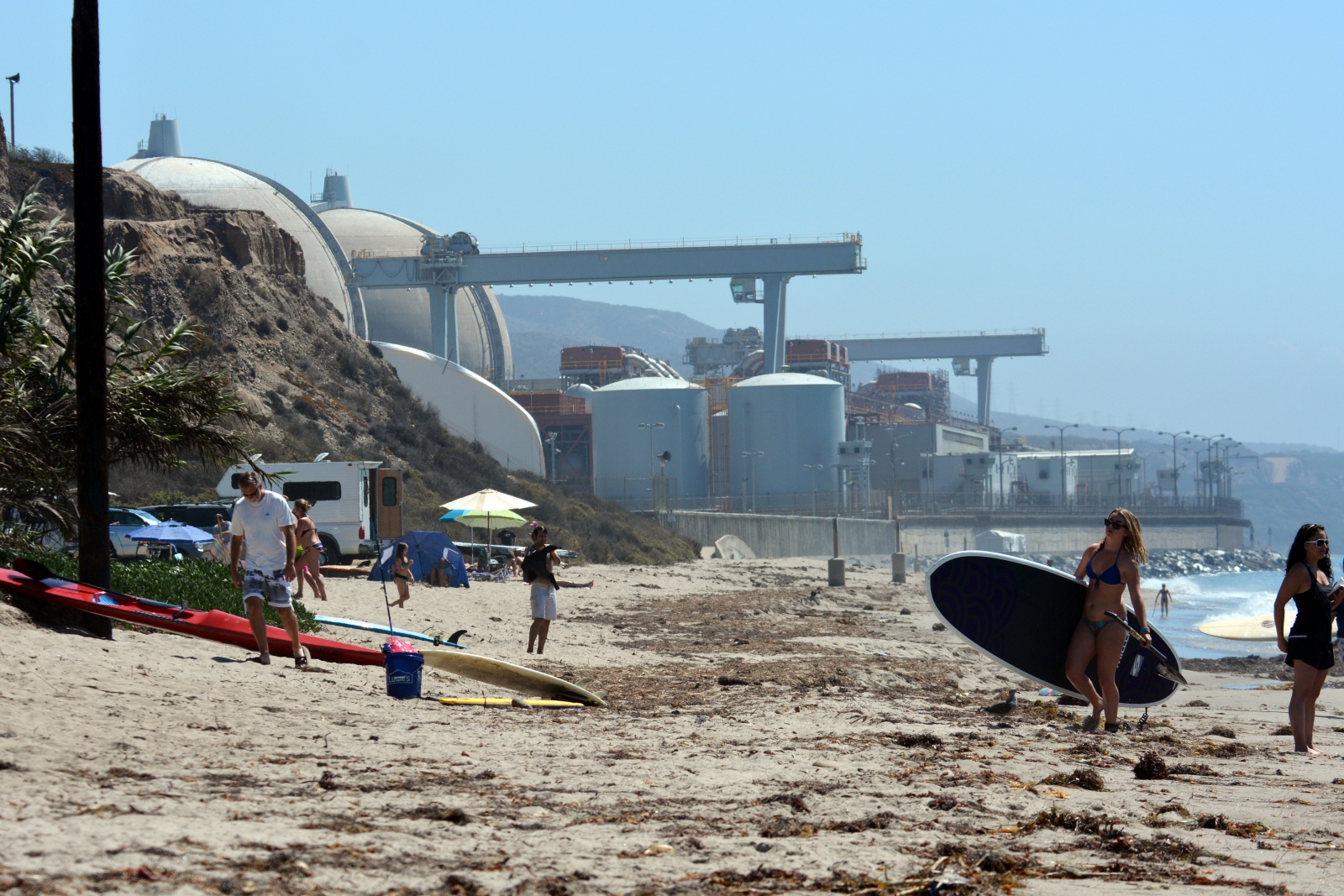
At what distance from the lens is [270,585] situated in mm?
9109

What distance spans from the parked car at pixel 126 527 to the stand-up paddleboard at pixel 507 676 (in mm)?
13727

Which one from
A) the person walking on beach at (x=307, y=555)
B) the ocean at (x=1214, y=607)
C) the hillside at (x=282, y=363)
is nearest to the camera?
the person walking on beach at (x=307, y=555)

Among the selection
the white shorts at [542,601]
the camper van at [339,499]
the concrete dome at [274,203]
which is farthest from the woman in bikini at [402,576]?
the concrete dome at [274,203]

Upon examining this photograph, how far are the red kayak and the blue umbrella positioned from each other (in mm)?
9396

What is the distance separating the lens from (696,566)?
39250 mm

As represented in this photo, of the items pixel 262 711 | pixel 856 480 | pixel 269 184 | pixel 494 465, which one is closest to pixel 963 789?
pixel 262 711

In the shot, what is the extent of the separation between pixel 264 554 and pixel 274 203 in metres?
57.7

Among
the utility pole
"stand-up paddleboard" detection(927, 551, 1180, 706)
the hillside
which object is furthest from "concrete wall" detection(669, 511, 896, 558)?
the utility pole

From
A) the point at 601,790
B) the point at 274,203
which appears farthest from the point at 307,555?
the point at 274,203

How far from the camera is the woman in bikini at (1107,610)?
331 inches

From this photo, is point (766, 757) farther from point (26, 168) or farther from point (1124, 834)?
point (26, 168)

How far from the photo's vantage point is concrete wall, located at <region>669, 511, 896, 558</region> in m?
55.3

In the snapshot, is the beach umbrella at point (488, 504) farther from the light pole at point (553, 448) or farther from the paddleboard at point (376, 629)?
the light pole at point (553, 448)

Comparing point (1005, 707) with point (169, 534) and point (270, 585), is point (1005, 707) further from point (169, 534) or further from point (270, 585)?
point (169, 534)
